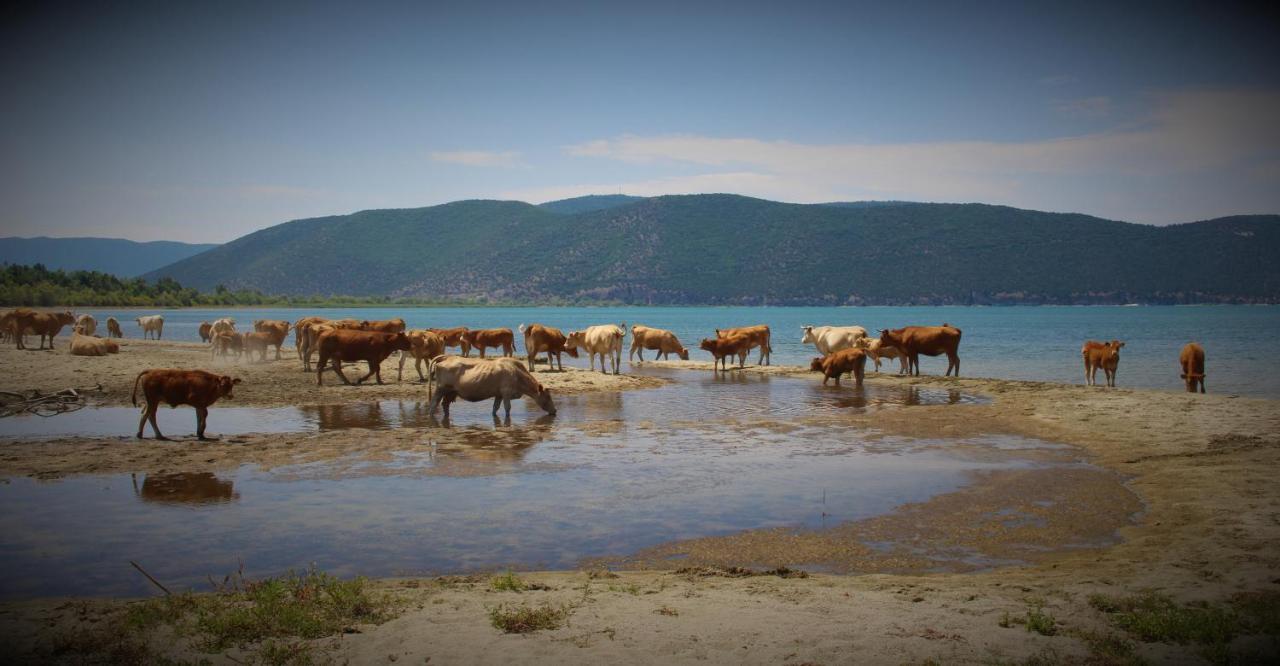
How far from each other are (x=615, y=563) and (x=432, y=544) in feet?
6.90

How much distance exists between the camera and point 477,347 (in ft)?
103

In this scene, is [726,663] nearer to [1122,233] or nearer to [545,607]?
[545,607]

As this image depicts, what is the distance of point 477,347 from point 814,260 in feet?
423

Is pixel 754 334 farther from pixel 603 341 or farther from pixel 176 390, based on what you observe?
pixel 176 390

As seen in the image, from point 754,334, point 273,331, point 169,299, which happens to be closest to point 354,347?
point 273,331

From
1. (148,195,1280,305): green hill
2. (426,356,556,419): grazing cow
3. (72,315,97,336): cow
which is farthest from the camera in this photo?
(148,195,1280,305): green hill

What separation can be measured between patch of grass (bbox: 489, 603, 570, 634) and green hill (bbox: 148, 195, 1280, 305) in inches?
5559

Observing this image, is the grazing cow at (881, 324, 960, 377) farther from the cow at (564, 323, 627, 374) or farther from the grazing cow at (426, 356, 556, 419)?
the grazing cow at (426, 356, 556, 419)

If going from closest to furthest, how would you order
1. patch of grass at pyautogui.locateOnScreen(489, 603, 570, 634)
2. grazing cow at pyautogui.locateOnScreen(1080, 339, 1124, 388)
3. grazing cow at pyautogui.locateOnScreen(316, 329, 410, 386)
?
1. patch of grass at pyautogui.locateOnScreen(489, 603, 570, 634)
2. grazing cow at pyautogui.locateOnScreen(316, 329, 410, 386)
3. grazing cow at pyautogui.locateOnScreen(1080, 339, 1124, 388)

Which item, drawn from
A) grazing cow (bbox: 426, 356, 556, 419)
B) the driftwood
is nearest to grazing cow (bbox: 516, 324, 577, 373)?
grazing cow (bbox: 426, 356, 556, 419)

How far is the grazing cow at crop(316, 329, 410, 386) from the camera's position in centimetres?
2286

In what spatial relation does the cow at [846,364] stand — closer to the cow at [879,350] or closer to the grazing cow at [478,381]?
the cow at [879,350]

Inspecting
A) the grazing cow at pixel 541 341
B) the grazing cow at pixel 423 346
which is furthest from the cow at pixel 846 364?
the grazing cow at pixel 423 346

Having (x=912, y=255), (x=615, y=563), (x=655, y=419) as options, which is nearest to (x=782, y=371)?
(x=655, y=419)
